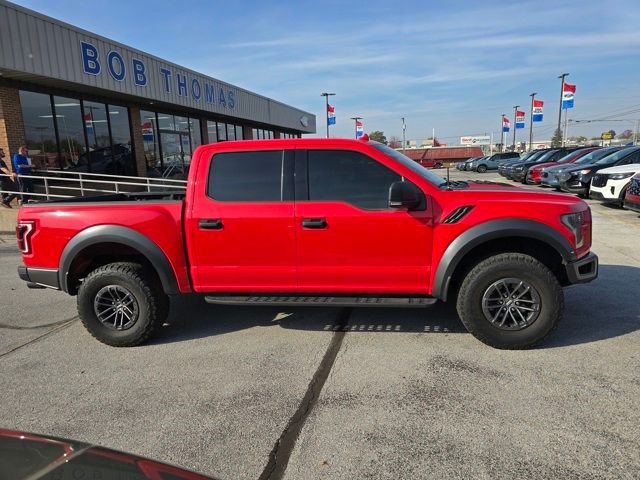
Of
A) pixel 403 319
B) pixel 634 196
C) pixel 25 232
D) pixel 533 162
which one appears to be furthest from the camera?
pixel 533 162

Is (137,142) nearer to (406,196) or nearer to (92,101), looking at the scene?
(92,101)

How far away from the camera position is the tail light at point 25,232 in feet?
14.4

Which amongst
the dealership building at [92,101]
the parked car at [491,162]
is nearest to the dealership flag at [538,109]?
the parked car at [491,162]

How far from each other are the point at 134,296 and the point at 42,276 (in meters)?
0.96

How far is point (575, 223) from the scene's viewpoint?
12.7 ft

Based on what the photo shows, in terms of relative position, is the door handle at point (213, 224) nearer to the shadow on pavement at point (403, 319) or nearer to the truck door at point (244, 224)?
the truck door at point (244, 224)

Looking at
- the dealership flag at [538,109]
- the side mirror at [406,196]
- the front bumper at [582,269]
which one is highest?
the dealership flag at [538,109]

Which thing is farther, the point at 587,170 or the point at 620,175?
the point at 587,170

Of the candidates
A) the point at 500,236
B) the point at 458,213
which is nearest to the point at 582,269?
the point at 500,236

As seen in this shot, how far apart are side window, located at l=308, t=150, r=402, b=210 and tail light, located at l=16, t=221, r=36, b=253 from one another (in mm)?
2684

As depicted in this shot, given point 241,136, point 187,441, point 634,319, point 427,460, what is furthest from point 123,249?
point 241,136

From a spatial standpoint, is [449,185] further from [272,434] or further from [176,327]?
[176,327]

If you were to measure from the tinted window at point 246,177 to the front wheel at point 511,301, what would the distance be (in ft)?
6.10

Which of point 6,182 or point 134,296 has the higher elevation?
point 6,182
